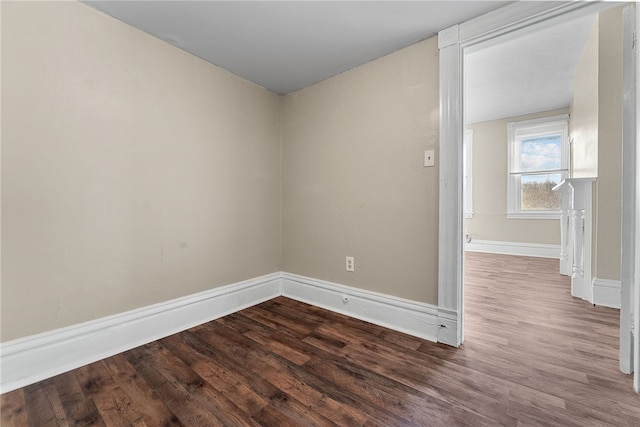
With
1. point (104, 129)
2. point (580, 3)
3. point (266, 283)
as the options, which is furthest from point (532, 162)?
point (104, 129)

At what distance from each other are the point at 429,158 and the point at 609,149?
1701mm

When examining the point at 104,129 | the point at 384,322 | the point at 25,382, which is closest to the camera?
the point at 25,382

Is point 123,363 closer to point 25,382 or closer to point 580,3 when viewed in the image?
point 25,382

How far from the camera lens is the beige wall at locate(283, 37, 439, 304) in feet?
6.10

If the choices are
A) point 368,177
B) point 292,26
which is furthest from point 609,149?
point 292,26

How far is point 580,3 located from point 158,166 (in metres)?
2.58

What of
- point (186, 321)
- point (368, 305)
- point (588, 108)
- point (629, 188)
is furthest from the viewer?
point (588, 108)

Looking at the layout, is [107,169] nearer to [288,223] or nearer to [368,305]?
[288,223]

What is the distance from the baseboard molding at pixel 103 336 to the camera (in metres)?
1.33

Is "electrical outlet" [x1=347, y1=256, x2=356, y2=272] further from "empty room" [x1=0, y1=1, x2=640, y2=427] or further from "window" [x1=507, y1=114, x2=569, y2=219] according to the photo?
"window" [x1=507, y1=114, x2=569, y2=219]

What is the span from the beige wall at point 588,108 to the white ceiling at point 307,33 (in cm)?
10

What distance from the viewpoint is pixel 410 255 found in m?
1.94

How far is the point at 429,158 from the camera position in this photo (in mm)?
1826

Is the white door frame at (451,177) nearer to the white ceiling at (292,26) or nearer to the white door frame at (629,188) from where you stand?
the white ceiling at (292,26)
